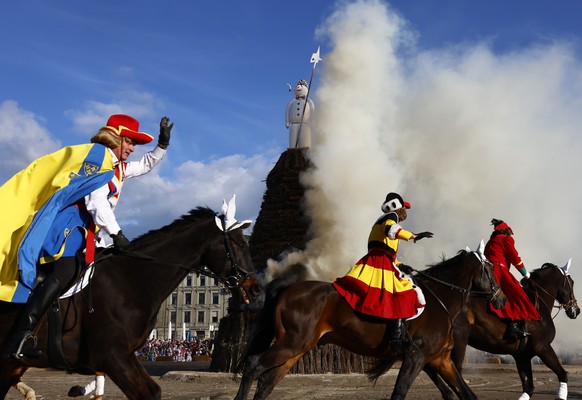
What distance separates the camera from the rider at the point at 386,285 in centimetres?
887

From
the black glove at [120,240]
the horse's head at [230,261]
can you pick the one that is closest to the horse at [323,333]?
the horse's head at [230,261]

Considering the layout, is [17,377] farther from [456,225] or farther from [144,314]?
[456,225]

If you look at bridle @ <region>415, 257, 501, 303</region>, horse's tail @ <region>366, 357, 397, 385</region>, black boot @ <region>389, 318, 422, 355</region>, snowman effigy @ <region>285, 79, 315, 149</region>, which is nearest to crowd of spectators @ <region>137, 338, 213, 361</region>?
snowman effigy @ <region>285, 79, 315, 149</region>

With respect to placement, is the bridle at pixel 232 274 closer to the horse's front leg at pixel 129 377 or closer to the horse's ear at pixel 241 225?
the horse's ear at pixel 241 225

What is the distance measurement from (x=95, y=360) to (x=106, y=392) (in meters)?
8.93

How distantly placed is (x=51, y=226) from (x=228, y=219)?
1583 mm

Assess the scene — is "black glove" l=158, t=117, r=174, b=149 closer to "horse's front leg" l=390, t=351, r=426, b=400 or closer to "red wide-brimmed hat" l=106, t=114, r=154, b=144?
"red wide-brimmed hat" l=106, t=114, r=154, b=144

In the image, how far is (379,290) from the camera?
8.97 meters

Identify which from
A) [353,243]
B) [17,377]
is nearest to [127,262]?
[17,377]

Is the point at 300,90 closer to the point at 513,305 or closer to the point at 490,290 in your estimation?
the point at 513,305

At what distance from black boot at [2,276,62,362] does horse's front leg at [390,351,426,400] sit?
4.47 m

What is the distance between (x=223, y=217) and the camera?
677 cm

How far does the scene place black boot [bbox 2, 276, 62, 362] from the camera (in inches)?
225

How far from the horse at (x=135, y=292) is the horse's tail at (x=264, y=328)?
7.10 ft
